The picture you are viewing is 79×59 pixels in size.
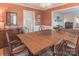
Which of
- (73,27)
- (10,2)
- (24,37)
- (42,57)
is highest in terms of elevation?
(10,2)

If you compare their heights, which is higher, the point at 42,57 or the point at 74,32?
the point at 74,32

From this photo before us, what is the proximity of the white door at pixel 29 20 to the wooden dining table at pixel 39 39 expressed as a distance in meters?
0.11

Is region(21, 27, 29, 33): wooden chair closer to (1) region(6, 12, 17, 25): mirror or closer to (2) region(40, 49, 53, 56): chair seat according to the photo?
(1) region(6, 12, 17, 25): mirror

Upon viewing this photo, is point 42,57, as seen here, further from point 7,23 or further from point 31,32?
point 7,23

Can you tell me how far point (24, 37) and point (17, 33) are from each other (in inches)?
5.3

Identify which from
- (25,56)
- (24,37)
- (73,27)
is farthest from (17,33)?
(73,27)

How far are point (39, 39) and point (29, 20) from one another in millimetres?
368

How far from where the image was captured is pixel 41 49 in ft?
8.23

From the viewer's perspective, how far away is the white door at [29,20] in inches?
103

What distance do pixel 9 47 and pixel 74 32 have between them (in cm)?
110

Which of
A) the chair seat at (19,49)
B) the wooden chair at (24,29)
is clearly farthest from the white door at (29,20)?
the chair seat at (19,49)

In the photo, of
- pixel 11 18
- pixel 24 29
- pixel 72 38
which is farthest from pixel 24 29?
pixel 72 38

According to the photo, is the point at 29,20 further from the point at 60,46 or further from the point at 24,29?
the point at 60,46

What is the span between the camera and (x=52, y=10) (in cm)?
264
